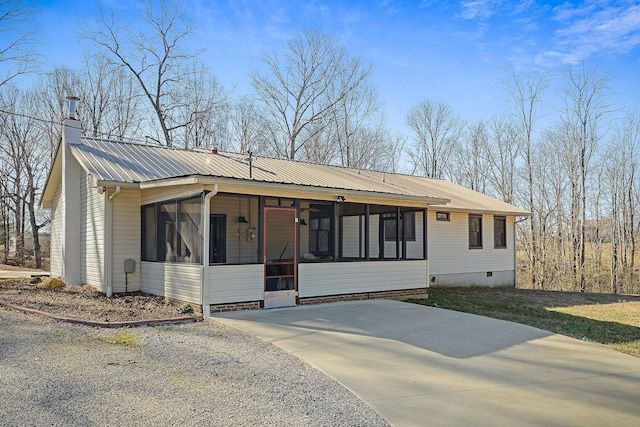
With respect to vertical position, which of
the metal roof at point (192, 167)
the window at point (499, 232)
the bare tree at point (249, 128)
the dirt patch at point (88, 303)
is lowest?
the dirt patch at point (88, 303)

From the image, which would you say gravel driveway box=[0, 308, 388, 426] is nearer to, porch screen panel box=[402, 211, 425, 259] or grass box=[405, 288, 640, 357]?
grass box=[405, 288, 640, 357]

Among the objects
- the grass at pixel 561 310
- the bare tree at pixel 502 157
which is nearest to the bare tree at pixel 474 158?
the bare tree at pixel 502 157

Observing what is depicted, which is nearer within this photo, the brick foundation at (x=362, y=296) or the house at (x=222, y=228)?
the house at (x=222, y=228)

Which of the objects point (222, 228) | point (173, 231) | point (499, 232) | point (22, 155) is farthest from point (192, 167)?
point (22, 155)

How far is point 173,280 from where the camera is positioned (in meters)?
9.53

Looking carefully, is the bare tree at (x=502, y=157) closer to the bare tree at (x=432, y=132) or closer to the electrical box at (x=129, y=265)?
the bare tree at (x=432, y=132)

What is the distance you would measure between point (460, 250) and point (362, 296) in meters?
6.60

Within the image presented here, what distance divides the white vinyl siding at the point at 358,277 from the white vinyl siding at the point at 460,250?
3.62 metres

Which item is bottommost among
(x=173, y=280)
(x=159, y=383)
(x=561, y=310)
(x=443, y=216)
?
(x=561, y=310)

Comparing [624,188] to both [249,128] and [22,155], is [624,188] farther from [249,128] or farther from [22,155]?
[22,155]

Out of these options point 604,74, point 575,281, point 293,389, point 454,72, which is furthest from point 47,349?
point 604,74

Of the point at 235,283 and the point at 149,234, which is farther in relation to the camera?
the point at 149,234

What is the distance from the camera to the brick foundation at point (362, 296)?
10076 millimetres

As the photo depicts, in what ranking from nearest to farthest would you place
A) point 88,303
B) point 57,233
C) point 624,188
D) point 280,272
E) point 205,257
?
point 205,257 → point 88,303 → point 280,272 → point 57,233 → point 624,188
